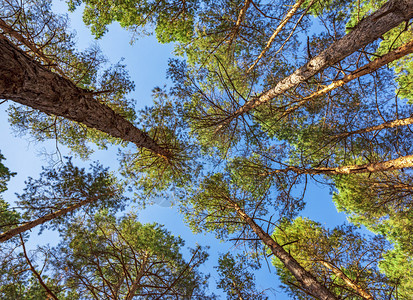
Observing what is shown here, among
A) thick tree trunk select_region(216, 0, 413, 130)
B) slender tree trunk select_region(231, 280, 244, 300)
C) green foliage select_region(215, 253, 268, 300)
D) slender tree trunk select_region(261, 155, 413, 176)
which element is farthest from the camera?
green foliage select_region(215, 253, 268, 300)

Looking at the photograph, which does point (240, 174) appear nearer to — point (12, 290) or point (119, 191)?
point (119, 191)

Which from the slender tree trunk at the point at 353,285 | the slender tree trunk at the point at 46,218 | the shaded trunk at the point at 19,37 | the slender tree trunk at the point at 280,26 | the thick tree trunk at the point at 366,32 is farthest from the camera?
the slender tree trunk at the point at 280,26

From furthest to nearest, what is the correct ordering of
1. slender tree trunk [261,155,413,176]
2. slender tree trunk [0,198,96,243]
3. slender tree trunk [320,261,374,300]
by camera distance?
slender tree trunk [320,261,374,300] < slender tree trunk [0,198,96,243] < slender tree trunk [261,155,413,176]

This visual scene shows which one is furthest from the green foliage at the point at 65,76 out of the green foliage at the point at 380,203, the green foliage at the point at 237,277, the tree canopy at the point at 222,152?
the green foliage at the point at 380,203

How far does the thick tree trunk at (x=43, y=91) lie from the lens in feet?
5.96

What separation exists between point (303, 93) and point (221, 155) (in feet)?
12.2

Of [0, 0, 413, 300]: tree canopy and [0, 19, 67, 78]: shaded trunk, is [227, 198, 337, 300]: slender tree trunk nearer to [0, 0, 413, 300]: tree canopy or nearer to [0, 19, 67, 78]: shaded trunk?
[0, 0, 413, 300]: tree canopy

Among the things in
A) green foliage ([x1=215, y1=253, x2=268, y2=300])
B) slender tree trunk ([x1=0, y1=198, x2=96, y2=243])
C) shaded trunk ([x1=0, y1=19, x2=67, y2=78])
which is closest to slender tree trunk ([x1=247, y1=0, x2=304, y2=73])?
shaded trunk ([x1=0, y1=19, x2=67, y2=78])

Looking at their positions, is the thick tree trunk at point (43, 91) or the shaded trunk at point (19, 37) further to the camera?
the shaded trunk at point (19, 37)

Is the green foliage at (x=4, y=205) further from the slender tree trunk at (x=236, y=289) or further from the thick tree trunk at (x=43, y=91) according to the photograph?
the slender tree trunk at (x=236, y=289)

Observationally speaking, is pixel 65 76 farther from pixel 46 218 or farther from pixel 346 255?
pixel 346 255

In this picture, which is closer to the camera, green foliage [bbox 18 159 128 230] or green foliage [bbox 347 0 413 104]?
green foliage [bbox 18 159 128 230]

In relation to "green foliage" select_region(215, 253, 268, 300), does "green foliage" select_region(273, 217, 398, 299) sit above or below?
above

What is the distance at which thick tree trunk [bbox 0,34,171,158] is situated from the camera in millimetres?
1817
